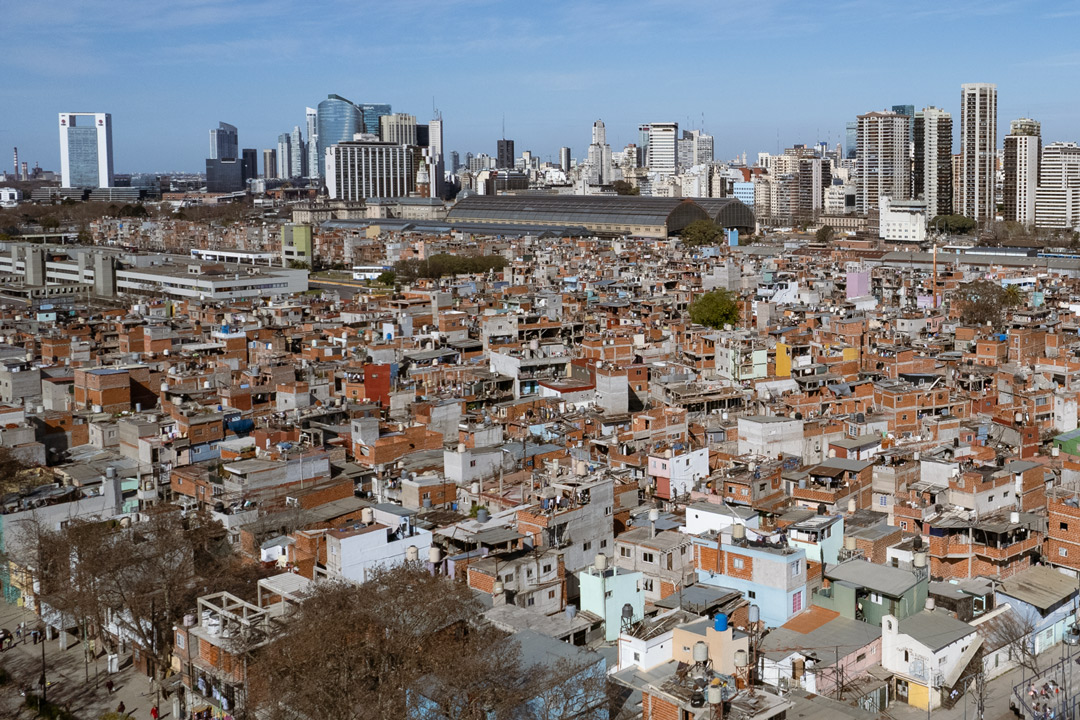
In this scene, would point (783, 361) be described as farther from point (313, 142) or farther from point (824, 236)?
point (313, 142)

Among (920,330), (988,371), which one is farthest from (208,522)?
(920,330)

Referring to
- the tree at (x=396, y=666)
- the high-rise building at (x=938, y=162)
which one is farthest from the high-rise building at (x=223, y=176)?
the tree at (x=396, y=666)

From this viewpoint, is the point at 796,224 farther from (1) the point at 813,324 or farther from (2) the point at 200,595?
(2) the point at 200,595

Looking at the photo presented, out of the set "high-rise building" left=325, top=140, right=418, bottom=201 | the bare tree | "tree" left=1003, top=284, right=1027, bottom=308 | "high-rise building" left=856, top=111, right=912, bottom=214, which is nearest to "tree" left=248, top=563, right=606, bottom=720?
the bare tree

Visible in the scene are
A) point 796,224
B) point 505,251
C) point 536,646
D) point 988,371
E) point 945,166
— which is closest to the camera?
point 536,646

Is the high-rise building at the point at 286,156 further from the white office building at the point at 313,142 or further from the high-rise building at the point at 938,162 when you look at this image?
the high-rise building at the point at 938,162

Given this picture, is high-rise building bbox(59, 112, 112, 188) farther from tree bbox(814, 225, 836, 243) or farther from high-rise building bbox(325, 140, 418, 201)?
tree bbox(814, 225, 836, 243)
